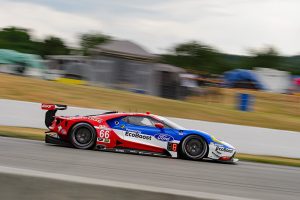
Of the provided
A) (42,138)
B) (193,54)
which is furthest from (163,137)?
(193,54)

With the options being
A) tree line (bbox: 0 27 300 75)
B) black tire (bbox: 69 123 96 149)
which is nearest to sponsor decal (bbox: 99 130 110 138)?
black tire (bbox: 69 123 96 149)

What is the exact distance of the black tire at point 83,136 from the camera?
10.6m

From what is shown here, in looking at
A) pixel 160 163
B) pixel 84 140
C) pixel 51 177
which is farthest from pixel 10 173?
pixel 84 140

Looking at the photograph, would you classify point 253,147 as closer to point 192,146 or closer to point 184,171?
point 192,146

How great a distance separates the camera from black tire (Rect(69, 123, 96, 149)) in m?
10.6

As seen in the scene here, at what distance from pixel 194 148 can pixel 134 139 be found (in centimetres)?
129

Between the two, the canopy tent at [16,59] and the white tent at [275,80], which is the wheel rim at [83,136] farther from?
the white tent at [275,80]

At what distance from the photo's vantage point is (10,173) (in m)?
3.38

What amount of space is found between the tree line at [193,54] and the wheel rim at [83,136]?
204 feet

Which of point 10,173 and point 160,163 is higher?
point 10,173

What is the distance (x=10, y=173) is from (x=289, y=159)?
42.5ft

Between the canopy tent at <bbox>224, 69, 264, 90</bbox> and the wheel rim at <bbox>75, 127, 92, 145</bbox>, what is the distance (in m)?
40.3

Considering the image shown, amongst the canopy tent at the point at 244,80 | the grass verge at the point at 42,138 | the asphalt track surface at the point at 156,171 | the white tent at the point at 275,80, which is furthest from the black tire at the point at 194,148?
the canopy tent at the point at 244,80

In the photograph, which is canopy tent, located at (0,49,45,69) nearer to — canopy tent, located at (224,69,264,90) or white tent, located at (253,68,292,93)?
canopy tent, located at (224,69,264,90)
